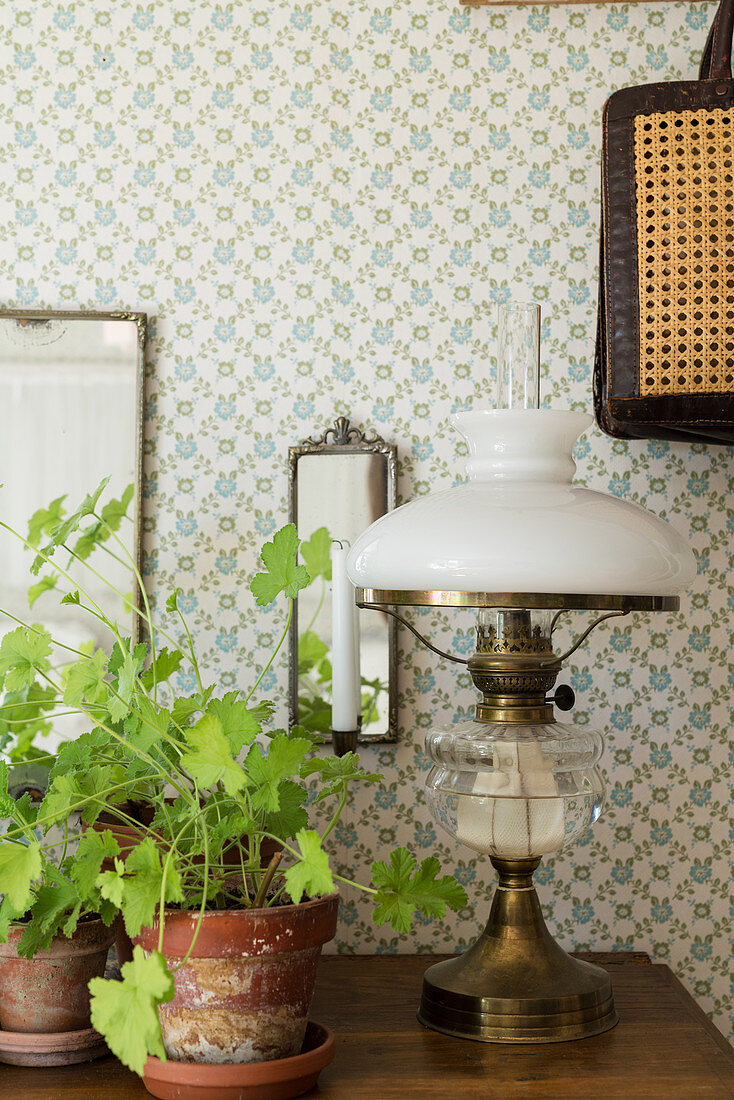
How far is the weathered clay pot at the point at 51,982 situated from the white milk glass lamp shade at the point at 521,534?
459mm

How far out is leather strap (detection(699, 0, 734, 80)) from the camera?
1235mm

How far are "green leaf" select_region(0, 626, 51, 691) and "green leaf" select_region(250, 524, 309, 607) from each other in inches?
9.0

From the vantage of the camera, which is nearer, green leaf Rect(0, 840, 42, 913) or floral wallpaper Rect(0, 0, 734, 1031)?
green leaf Rect(0, 840, 42, 913)

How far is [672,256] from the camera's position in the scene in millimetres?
1176

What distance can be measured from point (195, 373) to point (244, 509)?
0.20 m

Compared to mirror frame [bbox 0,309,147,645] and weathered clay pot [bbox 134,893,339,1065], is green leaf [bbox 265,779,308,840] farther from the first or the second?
mirror frame [bbox 0,309,147,645]

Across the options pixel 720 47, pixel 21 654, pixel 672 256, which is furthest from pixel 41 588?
pixel 720 47

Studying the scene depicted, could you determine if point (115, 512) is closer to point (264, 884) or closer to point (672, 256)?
point (264, 884)

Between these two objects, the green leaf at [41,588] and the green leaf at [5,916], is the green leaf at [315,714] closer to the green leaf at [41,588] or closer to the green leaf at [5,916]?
the green leaf at [41,588]

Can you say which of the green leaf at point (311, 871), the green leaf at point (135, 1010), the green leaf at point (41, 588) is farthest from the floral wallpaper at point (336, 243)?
the green leaf at point (135, 1010)

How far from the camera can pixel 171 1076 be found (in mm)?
913

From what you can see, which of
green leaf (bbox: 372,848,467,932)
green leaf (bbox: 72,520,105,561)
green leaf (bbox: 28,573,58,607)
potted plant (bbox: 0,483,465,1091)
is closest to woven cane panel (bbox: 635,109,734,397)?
potted plant (bbox: 0,483,465,1091)

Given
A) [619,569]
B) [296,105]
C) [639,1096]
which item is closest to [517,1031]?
[639,1096]

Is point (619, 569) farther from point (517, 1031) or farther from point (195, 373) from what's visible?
point (195, 373)
